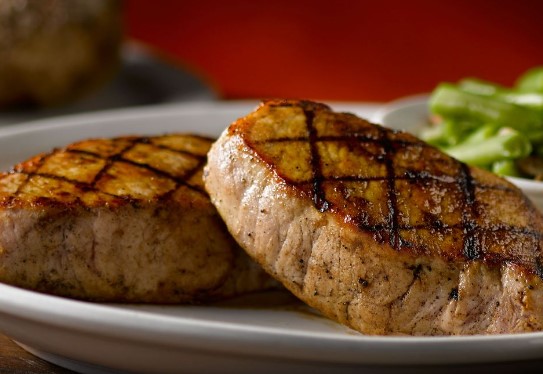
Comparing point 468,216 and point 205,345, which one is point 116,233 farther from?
point 468,216

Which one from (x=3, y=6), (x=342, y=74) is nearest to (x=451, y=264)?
(x=3, y=6)

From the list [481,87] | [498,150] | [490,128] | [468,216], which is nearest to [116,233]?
[468,216]

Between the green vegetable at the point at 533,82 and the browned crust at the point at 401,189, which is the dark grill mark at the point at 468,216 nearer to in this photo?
the browned crust at the point at 401,189

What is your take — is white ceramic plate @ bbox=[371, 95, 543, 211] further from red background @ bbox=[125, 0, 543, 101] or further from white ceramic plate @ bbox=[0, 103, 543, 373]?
red background @ bbox=[125, 0, 543, 101]

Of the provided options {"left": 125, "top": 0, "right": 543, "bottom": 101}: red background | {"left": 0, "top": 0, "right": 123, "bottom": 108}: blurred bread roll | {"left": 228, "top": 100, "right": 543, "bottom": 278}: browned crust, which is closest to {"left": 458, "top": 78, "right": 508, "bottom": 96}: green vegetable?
{"left": 228, "top": 100, "right": 543, "bottom": 278}: browned crust

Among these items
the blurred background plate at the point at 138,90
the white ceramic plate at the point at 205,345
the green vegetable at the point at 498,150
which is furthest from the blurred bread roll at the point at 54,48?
the white ceramic plate at the point at 205,345
